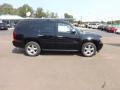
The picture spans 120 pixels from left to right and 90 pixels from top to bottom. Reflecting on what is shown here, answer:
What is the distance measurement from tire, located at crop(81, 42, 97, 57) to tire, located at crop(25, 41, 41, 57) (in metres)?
2.09

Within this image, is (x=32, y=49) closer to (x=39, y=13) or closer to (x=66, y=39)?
(x=66, y=39)

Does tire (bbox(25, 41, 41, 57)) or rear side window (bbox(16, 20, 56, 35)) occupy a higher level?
rear side window (bbox(16, 20, 56, 35))

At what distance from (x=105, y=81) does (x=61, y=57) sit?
5646mm

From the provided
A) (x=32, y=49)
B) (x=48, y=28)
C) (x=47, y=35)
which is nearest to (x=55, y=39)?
(x=47, y=35)

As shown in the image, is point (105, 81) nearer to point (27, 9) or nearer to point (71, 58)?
point (71, 58)

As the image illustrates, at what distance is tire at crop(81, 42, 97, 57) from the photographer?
50.2 ft

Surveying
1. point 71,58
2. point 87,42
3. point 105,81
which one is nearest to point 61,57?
point 71,58

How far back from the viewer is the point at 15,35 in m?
15.7

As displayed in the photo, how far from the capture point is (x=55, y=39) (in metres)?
15.3

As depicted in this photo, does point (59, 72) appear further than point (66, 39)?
No

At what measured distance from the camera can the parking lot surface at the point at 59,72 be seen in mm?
8695

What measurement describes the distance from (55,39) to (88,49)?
1.61 meters

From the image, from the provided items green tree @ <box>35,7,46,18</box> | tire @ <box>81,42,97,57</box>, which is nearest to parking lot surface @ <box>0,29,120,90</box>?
tire @ <box>81,42,97,57</box>

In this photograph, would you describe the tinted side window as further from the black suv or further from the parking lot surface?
the parking lot surface
